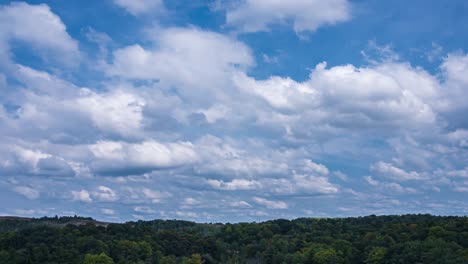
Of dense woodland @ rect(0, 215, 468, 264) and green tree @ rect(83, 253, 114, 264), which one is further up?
dense woodland @ rect(0, 215, 468, 264)

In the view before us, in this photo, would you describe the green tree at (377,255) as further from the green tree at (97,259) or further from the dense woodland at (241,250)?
the green tree at (97,259)

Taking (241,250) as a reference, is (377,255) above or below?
above

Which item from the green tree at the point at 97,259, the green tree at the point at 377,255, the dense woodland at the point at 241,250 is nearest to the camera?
the dense woodland at the point at 241,250

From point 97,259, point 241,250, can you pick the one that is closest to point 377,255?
point 241,250

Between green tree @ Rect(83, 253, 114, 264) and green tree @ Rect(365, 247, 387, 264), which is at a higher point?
green tree @ Rect(365, 247, 387, 264)

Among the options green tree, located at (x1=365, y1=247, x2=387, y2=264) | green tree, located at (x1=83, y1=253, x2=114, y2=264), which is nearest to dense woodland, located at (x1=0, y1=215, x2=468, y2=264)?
green tree, located at (x1=365, y1=247, x2=387, y2=264)

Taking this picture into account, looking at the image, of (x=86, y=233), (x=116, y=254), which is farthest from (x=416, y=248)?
(x=86, y=233)

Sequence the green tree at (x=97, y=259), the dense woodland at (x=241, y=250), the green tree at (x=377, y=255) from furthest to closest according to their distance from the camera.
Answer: the green tree at (x=377, y=255)
the green tree at (x=97, y=259)
the dense woodland at (x=241, y=250)

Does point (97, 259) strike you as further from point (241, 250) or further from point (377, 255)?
point (377, 255)

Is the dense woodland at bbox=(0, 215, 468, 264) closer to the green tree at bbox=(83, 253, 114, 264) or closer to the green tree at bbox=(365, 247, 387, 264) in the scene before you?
the green tree at bbox=(365, 247, 387, 264)

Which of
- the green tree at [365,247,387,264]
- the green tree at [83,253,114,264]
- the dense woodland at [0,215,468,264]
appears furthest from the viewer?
the green tree at [365,247,387,264]

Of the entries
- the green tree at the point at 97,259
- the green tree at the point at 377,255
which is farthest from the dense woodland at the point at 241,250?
the green tree at the point at 97,259

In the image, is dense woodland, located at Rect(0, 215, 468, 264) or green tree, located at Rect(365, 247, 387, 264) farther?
green tree, located at Rect(365, 247, 387, 264)

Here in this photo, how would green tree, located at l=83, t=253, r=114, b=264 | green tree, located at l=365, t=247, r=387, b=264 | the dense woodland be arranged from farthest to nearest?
green tree, located at l=365, t=247, r=387, b=264 → green tree, located at l=83, t=253, r=114, b=264 → the dense woodland
